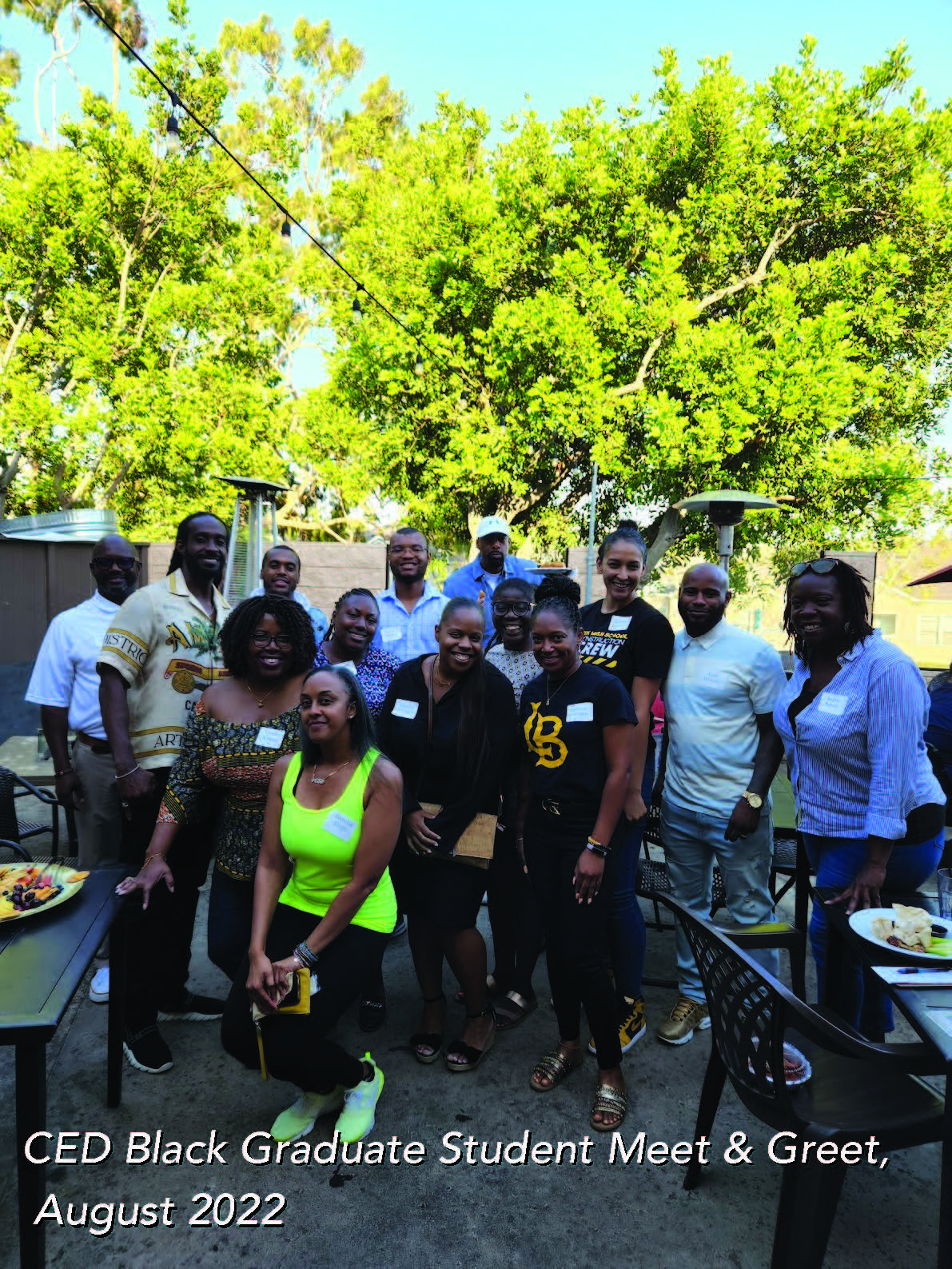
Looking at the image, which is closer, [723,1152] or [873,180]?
[723,1152]

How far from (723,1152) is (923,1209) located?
0.59 metres

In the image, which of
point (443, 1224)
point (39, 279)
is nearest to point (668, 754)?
point (443, 1224)

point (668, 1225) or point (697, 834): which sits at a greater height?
point (697, 834)

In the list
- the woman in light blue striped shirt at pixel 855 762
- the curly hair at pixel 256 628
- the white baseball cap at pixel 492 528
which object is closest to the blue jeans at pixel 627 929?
the woman in light blue striped shirt at pixel 855 762

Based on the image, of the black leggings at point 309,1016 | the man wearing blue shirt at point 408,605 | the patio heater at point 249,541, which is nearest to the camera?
the black leggings at point 309,1016

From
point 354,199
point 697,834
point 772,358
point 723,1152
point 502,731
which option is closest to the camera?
point 723,1152

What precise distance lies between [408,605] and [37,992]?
9.84 ft

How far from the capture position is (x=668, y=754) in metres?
3.45

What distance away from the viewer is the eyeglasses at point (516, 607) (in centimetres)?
380

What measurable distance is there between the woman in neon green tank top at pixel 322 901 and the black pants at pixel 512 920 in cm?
87

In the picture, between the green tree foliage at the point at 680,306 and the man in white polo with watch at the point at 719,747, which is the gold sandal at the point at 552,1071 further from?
the green tree foliage at the point at 680,306

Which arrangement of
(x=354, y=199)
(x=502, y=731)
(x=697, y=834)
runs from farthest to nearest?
(x=354, y=199) → (x=697, y=834) → (x=502, y=731)

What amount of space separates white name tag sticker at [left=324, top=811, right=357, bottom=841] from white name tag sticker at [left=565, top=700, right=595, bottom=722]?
86cm

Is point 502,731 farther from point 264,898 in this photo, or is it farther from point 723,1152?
point 723,1152
